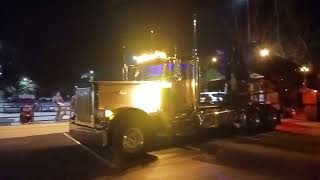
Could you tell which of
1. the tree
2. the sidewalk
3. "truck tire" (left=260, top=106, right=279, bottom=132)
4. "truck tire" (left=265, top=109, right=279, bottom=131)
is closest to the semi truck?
"truck tire" (left=260, top=106, right=279, bottom=132)

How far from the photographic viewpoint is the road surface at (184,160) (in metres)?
10.0

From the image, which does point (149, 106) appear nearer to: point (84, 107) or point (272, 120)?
point (84, 107)

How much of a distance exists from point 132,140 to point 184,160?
60.3 inches

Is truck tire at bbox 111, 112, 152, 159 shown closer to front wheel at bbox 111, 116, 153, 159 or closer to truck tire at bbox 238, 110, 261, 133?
front wheel at bbox 111, 116, 153, 159

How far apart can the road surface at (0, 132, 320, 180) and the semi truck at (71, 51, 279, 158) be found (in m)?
0.58

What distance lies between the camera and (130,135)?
1216cm

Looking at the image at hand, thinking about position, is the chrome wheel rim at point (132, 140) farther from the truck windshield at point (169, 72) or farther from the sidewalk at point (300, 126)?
the sidewalk at point (300, 126)

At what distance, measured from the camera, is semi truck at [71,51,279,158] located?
12078mm

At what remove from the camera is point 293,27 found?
3350 centimetres

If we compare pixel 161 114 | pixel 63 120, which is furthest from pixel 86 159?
pixel 63 120

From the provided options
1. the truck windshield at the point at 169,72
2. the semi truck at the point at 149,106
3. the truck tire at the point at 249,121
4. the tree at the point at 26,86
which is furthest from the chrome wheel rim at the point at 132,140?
the tree at the point at 26,86

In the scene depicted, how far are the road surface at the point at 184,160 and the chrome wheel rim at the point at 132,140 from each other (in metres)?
0.38

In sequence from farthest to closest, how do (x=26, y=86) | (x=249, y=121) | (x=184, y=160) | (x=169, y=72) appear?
(x=26, y=86) < (x=249, y=121) < (x=169, y=72) < (x=184, y=160)

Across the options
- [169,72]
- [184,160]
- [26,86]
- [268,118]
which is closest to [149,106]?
[169,72]
